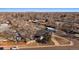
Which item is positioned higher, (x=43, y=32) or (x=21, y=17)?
(x=21, y=17)

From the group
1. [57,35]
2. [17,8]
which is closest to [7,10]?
[17,8]

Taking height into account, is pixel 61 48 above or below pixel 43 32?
below

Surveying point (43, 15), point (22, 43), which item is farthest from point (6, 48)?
point (43, 15)

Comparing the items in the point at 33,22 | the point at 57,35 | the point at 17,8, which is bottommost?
the point at 57,35

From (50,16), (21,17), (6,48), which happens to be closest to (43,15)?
(50,16)
